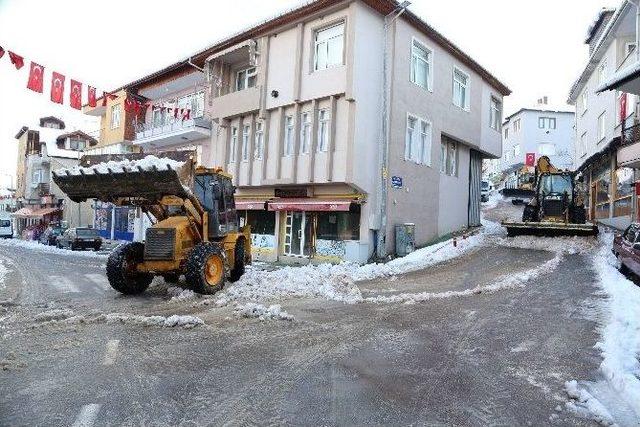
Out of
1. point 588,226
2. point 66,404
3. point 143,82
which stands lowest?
point 66,404

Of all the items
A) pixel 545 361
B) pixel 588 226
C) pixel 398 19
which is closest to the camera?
pixel 545 361

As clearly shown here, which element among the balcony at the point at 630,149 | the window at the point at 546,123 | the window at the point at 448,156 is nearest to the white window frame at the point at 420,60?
the window at the point at 448,156

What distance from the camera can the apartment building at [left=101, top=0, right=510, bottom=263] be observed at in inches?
691

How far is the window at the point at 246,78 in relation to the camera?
22455 millimetres

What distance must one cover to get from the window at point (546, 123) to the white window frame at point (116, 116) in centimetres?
4329

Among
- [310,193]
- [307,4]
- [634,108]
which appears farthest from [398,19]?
[634,108]

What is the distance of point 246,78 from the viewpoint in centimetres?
2281

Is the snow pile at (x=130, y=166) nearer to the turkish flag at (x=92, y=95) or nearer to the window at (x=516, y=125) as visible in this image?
the turkish flag at (x=92, y=95)

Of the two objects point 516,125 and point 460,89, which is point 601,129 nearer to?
point 460,89

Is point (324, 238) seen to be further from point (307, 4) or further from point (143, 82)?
point (143, 82)

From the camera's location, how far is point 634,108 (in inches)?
846

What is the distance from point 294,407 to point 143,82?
28.1 metres

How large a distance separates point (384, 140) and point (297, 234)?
534 cm

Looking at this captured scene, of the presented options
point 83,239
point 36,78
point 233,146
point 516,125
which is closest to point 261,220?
point 233,146
